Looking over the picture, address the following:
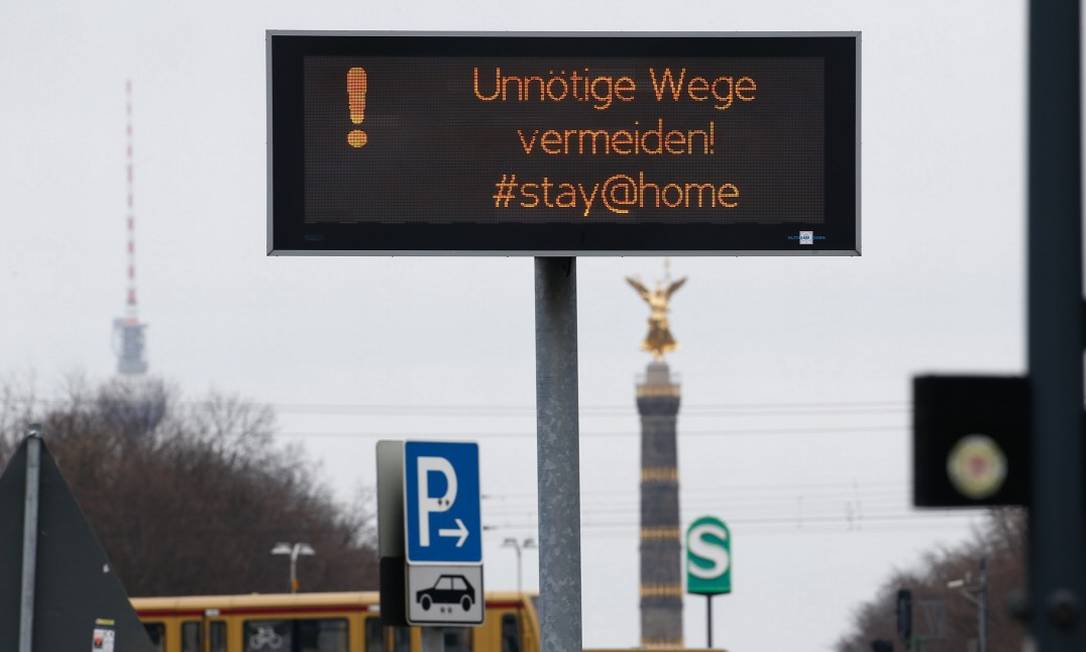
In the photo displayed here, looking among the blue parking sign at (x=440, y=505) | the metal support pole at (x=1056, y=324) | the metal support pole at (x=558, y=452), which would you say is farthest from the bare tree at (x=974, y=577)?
the metal support pole at (x=1056, y=324)

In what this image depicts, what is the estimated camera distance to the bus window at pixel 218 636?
36.3 meters

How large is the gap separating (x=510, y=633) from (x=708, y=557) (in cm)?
698

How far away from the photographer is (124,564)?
69.2 m

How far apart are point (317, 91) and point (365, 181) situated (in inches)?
20.4

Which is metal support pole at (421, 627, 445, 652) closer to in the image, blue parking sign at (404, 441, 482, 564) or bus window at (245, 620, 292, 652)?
blue parking sign at (404, 441, 482, 564)

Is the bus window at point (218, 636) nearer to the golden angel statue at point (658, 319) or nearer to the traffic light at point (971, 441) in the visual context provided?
the traffic light at point (971, 441)

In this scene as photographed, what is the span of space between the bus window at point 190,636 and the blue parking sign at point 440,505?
2522 cm

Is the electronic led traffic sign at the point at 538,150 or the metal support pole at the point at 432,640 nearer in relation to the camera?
the metal support pole at the point at 432,640

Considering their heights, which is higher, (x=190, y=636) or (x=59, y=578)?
(x=59, y=578)

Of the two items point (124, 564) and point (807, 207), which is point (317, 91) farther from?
point (124, 564)

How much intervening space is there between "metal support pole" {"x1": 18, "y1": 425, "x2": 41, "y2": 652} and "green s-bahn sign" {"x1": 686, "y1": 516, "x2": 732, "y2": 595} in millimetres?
19326

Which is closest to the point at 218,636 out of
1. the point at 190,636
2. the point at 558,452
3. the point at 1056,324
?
the point at 190,636

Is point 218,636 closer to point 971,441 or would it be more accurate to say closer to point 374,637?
point 374,637

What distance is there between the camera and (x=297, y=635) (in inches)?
1435
